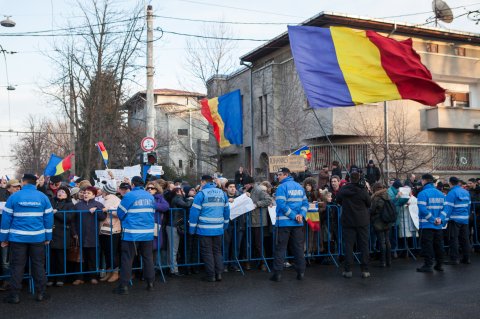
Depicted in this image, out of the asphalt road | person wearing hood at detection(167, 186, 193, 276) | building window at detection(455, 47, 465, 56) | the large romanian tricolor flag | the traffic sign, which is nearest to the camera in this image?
the asphalt road

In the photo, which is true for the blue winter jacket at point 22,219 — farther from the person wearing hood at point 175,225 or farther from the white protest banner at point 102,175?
the white protest banner at point 102,175

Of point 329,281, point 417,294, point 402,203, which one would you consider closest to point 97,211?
point 329,281

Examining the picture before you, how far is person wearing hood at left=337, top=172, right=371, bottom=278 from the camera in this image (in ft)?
30.6

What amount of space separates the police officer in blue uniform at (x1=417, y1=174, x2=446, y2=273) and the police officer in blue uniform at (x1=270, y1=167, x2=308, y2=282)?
7.78 ft

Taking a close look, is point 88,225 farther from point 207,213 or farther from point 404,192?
point 404,192

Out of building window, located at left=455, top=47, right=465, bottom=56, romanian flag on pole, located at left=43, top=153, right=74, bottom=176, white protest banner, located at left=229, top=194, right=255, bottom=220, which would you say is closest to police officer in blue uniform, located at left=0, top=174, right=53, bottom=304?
white protest banner, located at left=229, top=194, right=255, bottom=220

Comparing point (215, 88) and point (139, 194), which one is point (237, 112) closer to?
point (139, 194)

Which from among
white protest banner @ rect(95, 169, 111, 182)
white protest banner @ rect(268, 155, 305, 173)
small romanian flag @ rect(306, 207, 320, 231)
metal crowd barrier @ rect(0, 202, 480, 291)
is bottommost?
metal crowd barrier @ rect(0, 202, 480, 291)

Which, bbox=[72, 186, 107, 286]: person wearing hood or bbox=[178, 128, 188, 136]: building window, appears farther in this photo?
bbox=[178, 128, 188, 136]: building window

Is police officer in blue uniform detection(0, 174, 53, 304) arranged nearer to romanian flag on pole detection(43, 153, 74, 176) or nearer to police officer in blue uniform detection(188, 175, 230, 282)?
police officer in blue uniform detection(188, 175, 230, 282)

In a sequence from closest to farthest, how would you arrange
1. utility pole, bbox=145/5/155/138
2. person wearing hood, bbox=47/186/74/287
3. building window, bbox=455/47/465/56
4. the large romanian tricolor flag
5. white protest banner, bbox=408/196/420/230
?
person wearing hood, bbox=47/186/74/287
the large romanian tricolor flag
white protest banner, bbox=408/196/420/230
utility pole, bbox=145/5/155/138
building window, bbox=455/47/465/56

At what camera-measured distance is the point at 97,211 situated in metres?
8.91

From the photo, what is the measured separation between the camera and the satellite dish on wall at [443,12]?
89.6 ft

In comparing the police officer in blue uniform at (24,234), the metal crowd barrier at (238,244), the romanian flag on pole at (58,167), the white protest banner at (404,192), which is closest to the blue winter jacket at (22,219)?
the police officer in blue uniform at (24,234)
